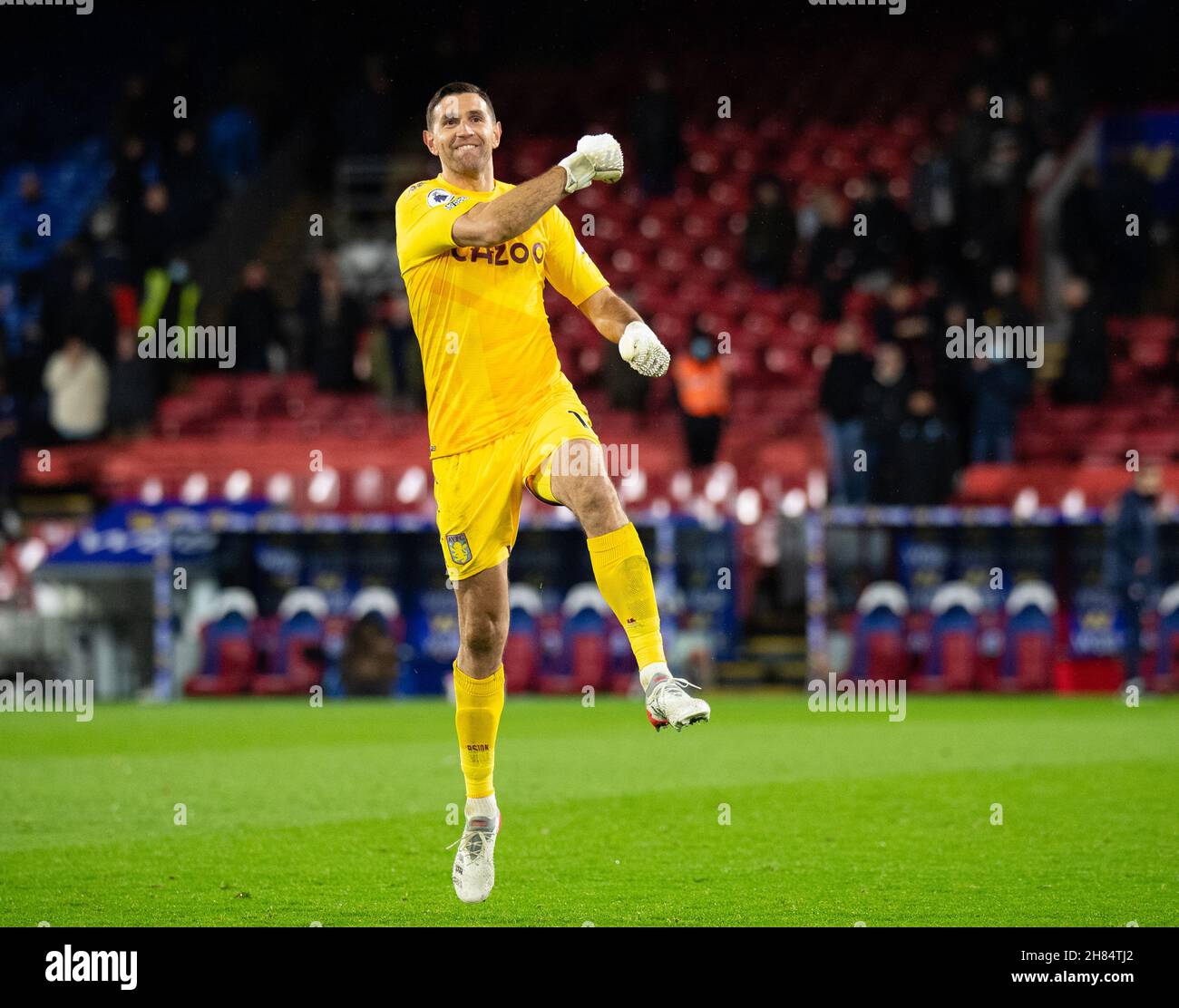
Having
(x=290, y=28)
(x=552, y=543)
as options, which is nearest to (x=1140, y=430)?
(x=552, y=543)

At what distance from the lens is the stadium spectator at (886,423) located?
1719 cm

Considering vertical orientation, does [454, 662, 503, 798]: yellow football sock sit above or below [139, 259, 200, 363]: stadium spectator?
below

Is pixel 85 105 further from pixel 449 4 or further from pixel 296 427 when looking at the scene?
pixel 296 427

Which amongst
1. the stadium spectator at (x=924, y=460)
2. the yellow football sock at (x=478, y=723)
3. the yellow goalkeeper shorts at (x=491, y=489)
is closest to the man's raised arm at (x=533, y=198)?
the yellow goalkeeper shorts at (x=491, y=489)

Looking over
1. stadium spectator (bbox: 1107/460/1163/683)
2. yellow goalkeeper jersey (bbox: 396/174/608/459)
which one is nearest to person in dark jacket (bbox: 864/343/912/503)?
stadium spectator (bbox: 1107/460/1163/683)

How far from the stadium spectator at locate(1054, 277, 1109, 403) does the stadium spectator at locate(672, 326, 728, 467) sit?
12.1 feet

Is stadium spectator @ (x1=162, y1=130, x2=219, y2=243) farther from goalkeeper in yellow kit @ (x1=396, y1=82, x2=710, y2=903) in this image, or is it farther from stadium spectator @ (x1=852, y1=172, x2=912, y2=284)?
goalkeeper in yellow kit @ (x1=396, y1=82, x2=710, y2=903)

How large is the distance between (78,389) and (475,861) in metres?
14.7

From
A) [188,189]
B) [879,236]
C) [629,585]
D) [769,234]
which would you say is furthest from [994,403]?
[629,585]

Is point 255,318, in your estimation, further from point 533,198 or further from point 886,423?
point 533,198

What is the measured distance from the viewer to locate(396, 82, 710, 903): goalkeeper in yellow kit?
674 centimetres

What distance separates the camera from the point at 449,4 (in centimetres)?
2350

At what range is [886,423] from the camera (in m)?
17.2
